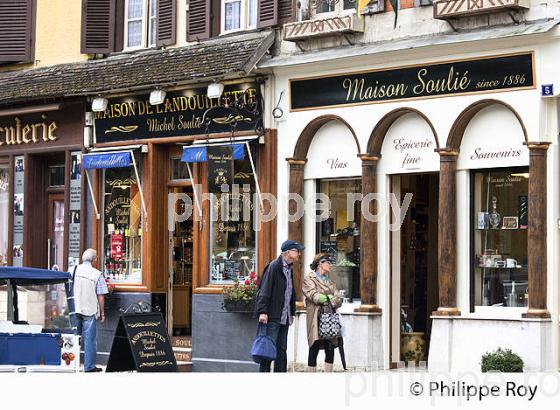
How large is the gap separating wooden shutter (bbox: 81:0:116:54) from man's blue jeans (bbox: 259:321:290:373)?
9.42m

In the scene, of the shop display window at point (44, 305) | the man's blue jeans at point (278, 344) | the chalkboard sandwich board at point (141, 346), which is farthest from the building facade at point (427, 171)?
the shop display window at point (44, 305)

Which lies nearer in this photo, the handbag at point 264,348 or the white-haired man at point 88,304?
the handbag at point 264,348

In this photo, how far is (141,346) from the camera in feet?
66.1

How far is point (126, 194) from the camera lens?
86.4 feet

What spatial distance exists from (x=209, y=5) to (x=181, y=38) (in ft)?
3.27

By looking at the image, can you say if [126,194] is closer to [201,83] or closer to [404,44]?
[201,83]

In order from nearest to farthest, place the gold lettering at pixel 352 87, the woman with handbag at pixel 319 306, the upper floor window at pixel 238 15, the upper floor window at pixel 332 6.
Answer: the woman with handbag at pixel 319 306, the gold lettering at pixel 352 87, the upper floor window at pixel 332 6, the upper floor window at pixel 238 15

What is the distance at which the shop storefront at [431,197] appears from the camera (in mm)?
20078

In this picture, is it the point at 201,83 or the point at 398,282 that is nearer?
the point at 398,282

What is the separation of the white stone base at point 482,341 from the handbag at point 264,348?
286 centimetres

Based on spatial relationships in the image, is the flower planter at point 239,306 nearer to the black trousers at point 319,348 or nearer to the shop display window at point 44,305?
the black trousers at point 319,348

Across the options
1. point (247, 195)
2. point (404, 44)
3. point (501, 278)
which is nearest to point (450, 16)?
point (404, 44)

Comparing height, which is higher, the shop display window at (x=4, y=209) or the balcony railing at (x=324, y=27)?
the balcony railing at (x=324, y=27)

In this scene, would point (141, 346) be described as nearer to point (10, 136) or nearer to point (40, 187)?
point (40, 187)
